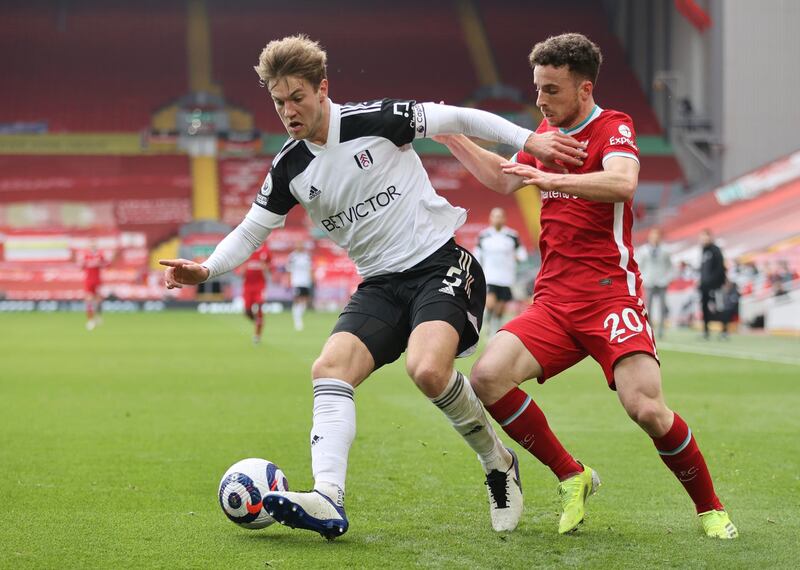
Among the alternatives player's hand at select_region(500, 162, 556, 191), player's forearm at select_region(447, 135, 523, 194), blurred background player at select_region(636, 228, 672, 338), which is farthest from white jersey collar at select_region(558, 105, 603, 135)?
blurred background player at select_region(636, 228, 672, 338)

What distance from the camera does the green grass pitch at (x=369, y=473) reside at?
182 inches

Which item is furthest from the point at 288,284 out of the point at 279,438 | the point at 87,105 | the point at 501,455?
the point at 501,455

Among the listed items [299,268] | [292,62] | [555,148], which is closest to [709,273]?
[299,268]

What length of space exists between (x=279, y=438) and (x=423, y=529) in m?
3.24

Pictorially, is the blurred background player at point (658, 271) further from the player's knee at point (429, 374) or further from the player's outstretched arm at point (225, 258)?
the player's knee at point (429, 374)

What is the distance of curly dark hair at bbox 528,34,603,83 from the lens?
5.07 m

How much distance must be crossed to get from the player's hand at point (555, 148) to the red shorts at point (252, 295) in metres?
16.0

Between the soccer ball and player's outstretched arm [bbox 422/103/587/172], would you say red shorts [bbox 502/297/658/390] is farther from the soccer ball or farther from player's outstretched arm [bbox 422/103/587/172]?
the soccer ball

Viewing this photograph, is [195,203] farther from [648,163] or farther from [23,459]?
[23,459]

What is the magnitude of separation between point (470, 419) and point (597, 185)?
1.19 meters

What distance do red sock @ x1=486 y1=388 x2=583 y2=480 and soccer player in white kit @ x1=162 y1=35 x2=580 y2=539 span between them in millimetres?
92

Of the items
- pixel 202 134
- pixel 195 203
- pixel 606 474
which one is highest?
pixel 202 134

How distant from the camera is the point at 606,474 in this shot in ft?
22.2

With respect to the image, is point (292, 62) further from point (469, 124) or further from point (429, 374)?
point (429, 374)
